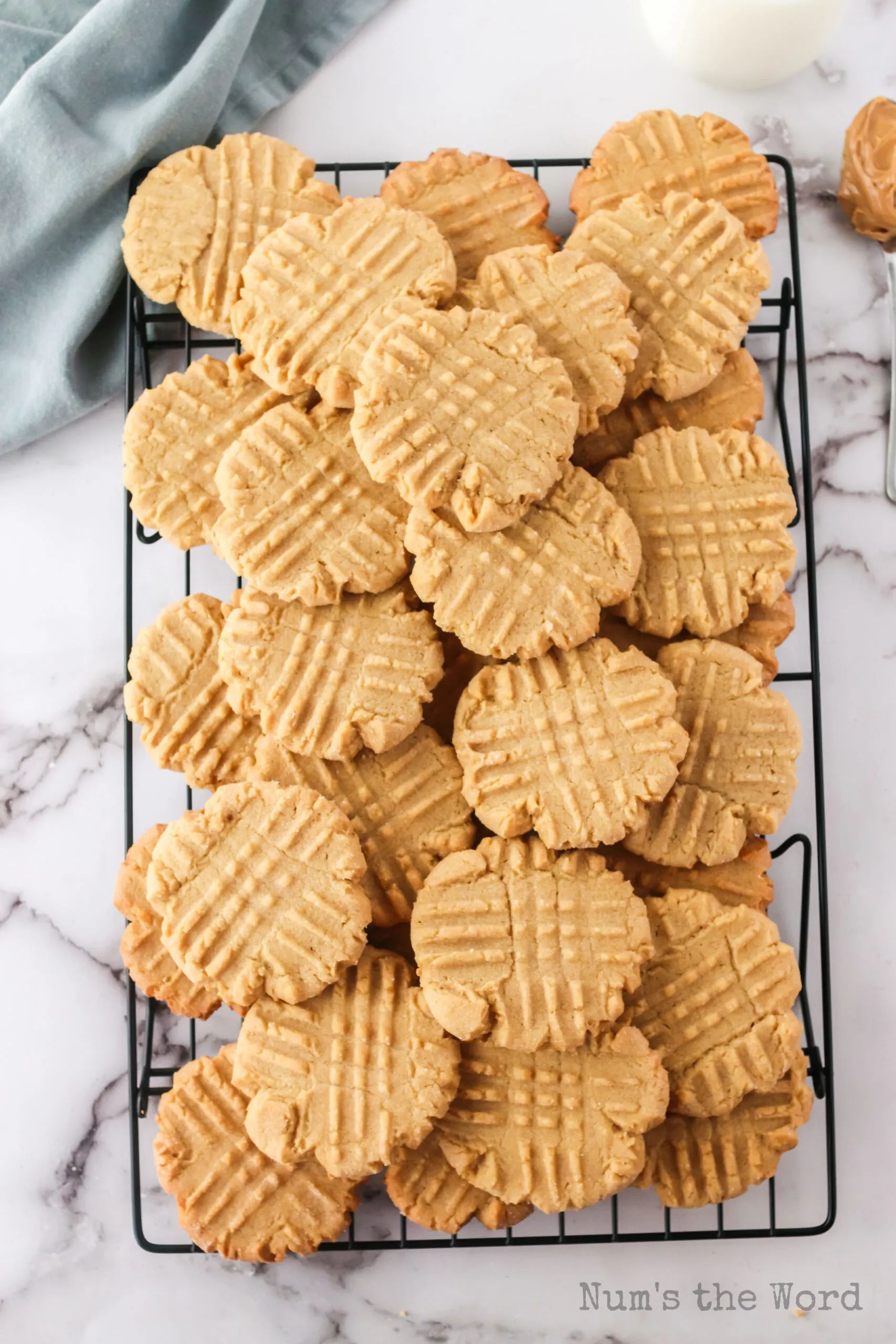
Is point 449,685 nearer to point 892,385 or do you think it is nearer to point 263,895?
point 263,895

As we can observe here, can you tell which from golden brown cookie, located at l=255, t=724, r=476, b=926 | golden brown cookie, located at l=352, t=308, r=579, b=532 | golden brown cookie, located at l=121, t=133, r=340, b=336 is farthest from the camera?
golden brown cookie, located at l=121, t=133, r=340, b=336

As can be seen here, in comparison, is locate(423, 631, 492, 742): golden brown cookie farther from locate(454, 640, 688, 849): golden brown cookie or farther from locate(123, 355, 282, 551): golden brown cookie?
locate(123, 355, 282, 551): golden brown cookie

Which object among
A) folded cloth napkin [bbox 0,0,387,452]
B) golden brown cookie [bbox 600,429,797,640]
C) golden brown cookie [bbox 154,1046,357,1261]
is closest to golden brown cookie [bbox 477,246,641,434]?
golden brown cookie [bbox 600,429,797,640]

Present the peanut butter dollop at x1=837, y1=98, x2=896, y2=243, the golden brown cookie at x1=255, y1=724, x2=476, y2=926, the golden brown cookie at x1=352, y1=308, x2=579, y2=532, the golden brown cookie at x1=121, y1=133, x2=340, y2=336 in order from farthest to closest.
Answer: the peanut butter dollop at x1=837, y1=98, x2=896, y2=243
the golden brown cookie at x1=121, y1=133, x2=340, y2=336
the golden brown cookie at x1=255, y1=724, x2=476, y2=926
the golden brown cookie at x1=352, y1=308, x2=579, y2=532

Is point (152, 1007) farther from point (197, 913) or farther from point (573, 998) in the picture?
point (573, 998)

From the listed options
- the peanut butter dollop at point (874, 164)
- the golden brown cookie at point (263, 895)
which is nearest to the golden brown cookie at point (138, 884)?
the golden brown cookie at point (263, 895)

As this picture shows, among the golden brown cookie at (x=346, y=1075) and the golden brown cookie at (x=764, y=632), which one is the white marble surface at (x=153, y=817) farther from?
the golden brown cookie at (x=346, y=1075)
